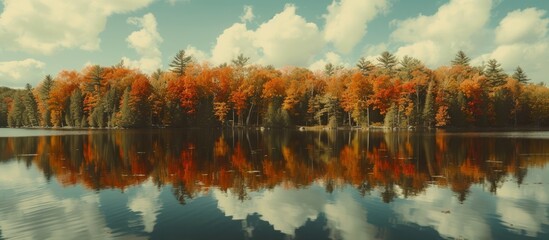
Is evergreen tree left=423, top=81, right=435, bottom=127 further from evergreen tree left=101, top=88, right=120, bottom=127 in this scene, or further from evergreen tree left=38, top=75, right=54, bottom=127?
evergreen tree left=38, top=75, right=54, bottom=127

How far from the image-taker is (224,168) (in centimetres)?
2489

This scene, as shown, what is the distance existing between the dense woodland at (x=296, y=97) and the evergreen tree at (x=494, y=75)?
0.89 feet

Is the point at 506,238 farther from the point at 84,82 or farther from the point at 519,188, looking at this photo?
the point at 84,82

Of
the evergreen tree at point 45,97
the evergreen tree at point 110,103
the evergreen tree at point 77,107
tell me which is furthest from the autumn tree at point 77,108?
the evergreen tree at point 45,97

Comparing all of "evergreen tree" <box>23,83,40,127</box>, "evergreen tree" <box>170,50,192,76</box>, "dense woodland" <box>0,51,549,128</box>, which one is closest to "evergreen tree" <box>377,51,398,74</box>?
"dense woodland" <box>0,51,549,128</box>

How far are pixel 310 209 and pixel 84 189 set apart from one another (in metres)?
11.2

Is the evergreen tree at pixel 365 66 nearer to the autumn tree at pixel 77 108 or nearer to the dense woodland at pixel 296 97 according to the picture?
the dense woodland at pixel 296 97

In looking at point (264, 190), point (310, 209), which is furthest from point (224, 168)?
point (310, 209)

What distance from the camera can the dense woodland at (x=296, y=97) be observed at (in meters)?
96.8

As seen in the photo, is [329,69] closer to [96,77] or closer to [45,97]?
[96,77]

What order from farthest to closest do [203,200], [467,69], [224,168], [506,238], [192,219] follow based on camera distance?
[467,69], [224,168], [203,200], [192,219], [506,238]

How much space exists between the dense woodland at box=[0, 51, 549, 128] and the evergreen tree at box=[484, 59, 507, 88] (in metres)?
0.27

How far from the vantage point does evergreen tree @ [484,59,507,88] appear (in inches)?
4557

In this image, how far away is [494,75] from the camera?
11638 cm
